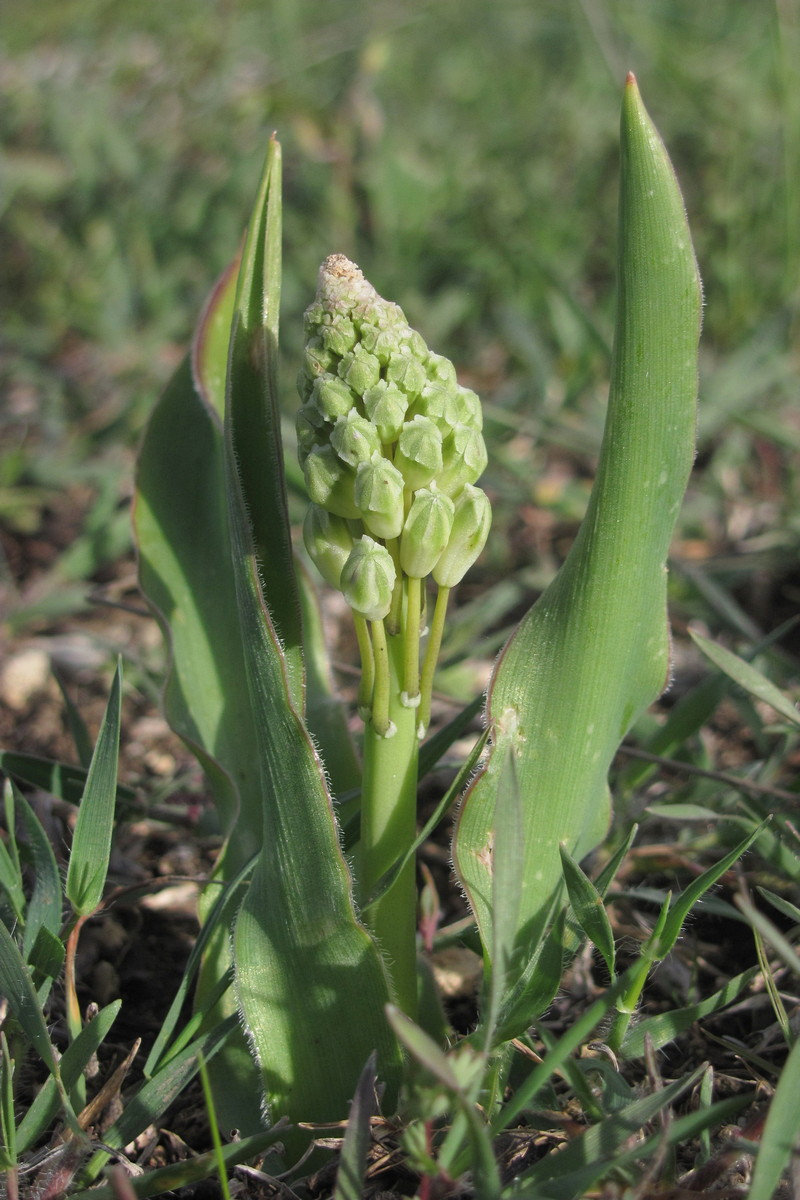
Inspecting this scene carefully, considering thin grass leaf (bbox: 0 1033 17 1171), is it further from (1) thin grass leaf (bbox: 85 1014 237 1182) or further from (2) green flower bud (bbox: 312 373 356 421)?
(2) green flower bud (bbox: 312 373 356 421)

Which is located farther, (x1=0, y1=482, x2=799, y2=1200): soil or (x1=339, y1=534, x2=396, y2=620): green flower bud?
(x1=0, y1=482, x2=799, y2=1200): soil

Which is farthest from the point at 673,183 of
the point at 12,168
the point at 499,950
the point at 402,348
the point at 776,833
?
the point at 12,168

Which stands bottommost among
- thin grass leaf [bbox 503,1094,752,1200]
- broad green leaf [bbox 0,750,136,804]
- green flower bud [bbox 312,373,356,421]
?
thin grass leaf [bbox 503,1094,752,1200]

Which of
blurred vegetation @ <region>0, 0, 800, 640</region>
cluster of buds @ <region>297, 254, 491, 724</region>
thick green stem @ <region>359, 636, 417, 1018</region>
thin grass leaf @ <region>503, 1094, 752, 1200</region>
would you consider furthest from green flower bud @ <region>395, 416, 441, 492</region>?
blurred vegetation @ <region>0, 0, 800, 640</region>

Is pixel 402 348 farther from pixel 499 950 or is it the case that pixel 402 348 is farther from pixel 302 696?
pixel 499 950

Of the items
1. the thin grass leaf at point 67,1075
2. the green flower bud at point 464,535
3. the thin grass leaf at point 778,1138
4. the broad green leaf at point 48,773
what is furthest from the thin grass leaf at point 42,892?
the thin grass leaf at point 778,1138

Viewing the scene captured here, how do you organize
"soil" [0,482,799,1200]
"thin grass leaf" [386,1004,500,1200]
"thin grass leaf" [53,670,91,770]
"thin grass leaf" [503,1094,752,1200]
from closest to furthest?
"thin grass leaf" [386,1004,500,1200], "thin grass leaf" [503,1094,752,1200], "soil" [0,482,799,1200], "thin grass leaf" [53,670,91,770]

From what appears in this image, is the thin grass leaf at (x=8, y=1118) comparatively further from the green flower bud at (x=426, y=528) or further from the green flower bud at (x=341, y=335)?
the green flower bud at (x=341, y=335)
